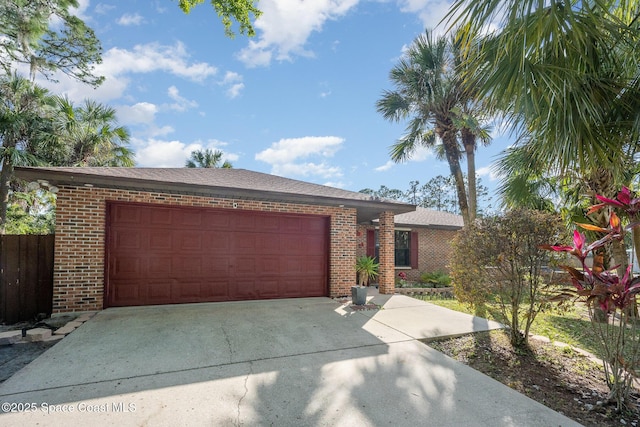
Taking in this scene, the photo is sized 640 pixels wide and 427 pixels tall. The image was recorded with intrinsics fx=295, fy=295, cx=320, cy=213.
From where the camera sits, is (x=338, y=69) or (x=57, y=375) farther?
(x=338, y=69)

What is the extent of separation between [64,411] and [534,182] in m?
9.76

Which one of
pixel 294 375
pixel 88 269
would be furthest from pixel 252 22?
pixel 294 375

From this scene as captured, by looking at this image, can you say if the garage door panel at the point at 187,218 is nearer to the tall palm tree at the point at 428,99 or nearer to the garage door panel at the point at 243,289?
the garage door panel at the point at 243,289

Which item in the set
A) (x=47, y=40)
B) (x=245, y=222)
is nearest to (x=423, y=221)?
(x=245, y=222)

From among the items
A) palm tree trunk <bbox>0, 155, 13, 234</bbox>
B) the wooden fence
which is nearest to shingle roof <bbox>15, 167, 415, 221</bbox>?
the wooden fence

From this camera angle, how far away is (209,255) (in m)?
7.10

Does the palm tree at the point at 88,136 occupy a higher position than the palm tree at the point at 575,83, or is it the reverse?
the palm tree at the point at 88,136

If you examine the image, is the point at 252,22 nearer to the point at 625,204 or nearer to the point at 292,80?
the point at 292,80

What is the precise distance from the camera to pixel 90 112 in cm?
1241

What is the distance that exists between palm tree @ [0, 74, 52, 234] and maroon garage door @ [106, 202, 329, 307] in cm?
791

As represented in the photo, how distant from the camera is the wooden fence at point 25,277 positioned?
562 centimetres

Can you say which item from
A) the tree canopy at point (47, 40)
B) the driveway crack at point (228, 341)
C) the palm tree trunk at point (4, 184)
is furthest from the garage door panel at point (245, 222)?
the palm tree trunk at point (4, 184)

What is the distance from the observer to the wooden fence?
18.4 feet

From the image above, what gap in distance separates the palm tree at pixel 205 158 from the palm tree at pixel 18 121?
331 inches
